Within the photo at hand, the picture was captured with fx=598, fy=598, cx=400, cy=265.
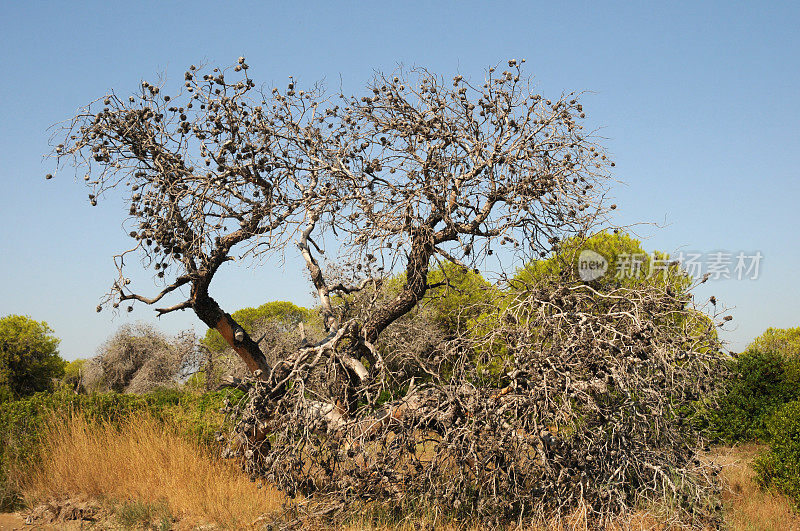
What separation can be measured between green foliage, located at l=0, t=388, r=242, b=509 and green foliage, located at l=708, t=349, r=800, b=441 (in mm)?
8783

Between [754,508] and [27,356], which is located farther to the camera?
[27,356]

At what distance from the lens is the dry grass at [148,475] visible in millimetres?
6582

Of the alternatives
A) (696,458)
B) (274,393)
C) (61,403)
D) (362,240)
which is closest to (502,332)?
(362,240)

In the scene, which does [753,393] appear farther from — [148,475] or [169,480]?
[148,475]

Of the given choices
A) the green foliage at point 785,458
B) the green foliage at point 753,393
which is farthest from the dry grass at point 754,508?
the green foliage at point 753,393

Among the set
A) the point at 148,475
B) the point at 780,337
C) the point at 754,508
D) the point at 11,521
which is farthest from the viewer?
the point at 780,337

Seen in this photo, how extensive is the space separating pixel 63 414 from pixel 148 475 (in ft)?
7.96

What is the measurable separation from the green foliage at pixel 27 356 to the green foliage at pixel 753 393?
21.0m

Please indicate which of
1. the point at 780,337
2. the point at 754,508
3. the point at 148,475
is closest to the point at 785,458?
the point at 754,508

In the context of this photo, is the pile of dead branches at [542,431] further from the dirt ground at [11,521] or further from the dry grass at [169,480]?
the dirt ground at [11,521]

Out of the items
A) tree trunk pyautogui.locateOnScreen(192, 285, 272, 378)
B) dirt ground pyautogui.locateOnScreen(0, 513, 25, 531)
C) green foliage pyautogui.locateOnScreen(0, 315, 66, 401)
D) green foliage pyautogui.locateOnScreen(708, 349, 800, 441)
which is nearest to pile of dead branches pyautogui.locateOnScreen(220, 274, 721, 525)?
tree trunk pyautogui.locateOnScreen(192, 285, 272, 378)

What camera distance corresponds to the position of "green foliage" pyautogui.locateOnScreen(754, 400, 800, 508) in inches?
262

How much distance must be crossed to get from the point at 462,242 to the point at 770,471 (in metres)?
4.70

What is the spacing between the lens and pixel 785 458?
6.85 m
